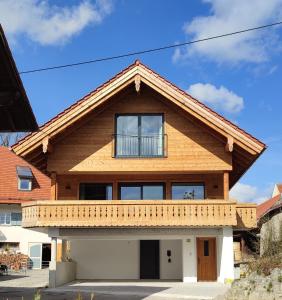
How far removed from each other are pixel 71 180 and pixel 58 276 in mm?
4965

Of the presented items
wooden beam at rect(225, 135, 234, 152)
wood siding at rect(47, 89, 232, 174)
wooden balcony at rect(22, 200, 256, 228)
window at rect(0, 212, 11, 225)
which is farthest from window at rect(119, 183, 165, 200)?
window at rect(0, 212, 11, 225)

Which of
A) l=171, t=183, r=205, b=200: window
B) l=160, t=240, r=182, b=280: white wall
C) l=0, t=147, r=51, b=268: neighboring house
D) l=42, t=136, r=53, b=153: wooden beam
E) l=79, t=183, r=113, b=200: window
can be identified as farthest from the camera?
l=0, t=147, r=51, b=268: neighboring house

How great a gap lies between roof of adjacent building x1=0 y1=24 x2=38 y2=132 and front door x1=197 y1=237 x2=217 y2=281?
1233 cm

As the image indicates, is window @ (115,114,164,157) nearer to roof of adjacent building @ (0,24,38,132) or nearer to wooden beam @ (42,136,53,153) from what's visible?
wooden beam @ (42,136,53,153)

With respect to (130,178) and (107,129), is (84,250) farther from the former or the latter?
(107,129)

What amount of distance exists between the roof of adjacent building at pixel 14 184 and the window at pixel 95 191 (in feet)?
43.6

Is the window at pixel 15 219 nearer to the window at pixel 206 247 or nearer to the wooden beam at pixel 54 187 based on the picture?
the wooden beam at pixel 54 187

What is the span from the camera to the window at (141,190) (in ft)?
77.1

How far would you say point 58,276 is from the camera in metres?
20.2

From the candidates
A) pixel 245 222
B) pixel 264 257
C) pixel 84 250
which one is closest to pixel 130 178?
pixel 84 250

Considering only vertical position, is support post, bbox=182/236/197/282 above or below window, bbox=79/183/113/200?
below

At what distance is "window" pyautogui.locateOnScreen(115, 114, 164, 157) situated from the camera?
2247cm

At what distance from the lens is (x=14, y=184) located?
38344 millimetres

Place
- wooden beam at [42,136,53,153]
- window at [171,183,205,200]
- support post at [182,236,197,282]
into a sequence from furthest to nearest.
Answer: window at [171,183,205,200], support post at [182,236,197,282], wooden beam at [42,136,53,153]
